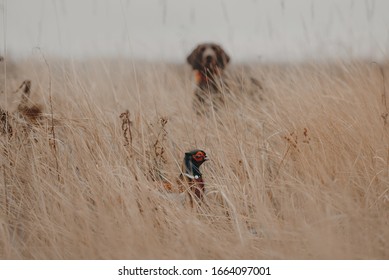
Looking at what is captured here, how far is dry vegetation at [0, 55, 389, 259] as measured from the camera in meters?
1.49

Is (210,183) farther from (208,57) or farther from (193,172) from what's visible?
(208,57)

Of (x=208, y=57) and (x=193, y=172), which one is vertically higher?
(x=208, y=57)

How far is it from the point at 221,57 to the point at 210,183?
1930mm

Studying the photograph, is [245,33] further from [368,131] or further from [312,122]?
[368,131]

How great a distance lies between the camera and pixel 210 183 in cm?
197

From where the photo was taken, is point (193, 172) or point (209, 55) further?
point (209, 55)

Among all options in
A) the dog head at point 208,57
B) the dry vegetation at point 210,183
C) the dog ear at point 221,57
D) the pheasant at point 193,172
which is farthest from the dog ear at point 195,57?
the pheasant at point 193,172

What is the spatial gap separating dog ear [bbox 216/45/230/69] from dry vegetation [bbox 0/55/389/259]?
1136 millimetres

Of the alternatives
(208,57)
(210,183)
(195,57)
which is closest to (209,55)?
(208,57)

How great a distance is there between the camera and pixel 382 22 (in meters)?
2.41

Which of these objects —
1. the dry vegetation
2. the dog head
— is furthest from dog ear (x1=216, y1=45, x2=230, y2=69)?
the dry vegetation

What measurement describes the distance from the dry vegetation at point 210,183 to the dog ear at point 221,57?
1136 mm

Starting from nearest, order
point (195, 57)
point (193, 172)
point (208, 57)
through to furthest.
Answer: point (193, 172) → point (208, 57) → point (195, 57)
